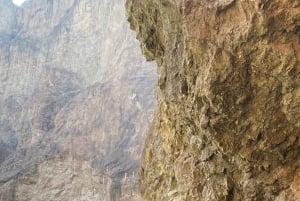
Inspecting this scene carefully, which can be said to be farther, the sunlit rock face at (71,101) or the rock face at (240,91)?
the sunlit rock face at (71,101)

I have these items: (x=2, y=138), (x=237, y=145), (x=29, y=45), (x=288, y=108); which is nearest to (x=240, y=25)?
(x=288, y=108)

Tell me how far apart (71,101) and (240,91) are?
225ft

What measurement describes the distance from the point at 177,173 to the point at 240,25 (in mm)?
3572

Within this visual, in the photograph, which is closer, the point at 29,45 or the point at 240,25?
the point at 240,25

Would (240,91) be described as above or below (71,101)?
below

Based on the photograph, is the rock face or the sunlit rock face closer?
the rock face

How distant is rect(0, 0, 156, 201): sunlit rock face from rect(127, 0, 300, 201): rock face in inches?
1590

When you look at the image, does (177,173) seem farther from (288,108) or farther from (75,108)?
(75,108)

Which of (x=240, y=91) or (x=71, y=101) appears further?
(x=71, y=101)

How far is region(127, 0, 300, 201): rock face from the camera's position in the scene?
7109 millimetres

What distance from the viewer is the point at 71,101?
74.9 m

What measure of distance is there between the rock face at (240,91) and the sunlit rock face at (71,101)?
40.4m

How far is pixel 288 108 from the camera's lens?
7211 mm

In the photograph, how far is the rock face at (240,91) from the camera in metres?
7.11
